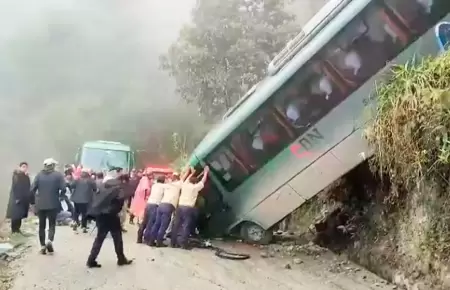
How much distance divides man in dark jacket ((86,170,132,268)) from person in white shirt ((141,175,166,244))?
1.92 meters

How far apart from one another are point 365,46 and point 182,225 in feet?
12.5

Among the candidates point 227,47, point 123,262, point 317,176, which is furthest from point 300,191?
point 227,47

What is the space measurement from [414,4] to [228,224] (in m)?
4.37

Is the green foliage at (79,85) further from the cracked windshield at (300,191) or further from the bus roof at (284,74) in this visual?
the bus roof at (284,74)

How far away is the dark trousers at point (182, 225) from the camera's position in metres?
9.55

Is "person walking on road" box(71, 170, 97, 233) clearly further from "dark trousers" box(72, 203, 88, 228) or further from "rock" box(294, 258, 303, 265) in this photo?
"rock" box(294, 258, 303, 265)

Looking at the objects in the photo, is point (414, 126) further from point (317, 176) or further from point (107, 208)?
point (107, 208)

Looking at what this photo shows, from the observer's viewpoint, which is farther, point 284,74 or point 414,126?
point 284,74

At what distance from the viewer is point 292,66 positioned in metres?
9.13

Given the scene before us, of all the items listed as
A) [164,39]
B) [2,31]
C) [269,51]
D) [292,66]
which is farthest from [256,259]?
[2,31]

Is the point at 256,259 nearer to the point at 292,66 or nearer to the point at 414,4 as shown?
the point at 292,66

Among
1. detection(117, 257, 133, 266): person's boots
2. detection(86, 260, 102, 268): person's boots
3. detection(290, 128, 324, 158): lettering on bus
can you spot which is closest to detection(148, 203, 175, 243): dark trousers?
detection(117, 257, 133, 266): person's boots

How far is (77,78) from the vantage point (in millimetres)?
37438

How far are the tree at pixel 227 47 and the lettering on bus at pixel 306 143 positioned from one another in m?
10.7
